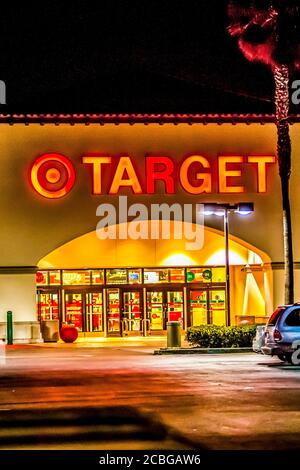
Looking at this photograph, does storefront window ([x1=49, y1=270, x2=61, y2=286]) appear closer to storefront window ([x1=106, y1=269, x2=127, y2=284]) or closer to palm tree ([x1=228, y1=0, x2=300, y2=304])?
storefront window ([x1=106, y1=269, x2=127, y2=284])

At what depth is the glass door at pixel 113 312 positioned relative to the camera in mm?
41906

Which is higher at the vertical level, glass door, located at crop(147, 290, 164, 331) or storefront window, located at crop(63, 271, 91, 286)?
storefront window, located at crop(63, 271, 91, 286)

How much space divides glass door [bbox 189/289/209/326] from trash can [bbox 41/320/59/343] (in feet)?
23.5

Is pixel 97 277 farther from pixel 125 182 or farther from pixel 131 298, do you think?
pixel 125 182

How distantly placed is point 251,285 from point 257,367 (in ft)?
49.5

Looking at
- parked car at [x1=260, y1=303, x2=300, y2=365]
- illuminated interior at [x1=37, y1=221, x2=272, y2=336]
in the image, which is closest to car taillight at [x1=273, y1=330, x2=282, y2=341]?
parked car at [x1=260, y1=303, x2=300, y2=365]

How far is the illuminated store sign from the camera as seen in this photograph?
3616cm

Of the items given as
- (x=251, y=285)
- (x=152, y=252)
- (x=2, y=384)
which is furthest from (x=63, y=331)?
(x=2, y=384)

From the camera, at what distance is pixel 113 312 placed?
1651 inches

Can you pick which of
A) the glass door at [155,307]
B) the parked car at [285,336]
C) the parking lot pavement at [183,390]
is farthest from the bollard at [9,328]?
the parked car at [285,336]

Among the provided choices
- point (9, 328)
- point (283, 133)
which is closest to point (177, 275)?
point (9, 328)
